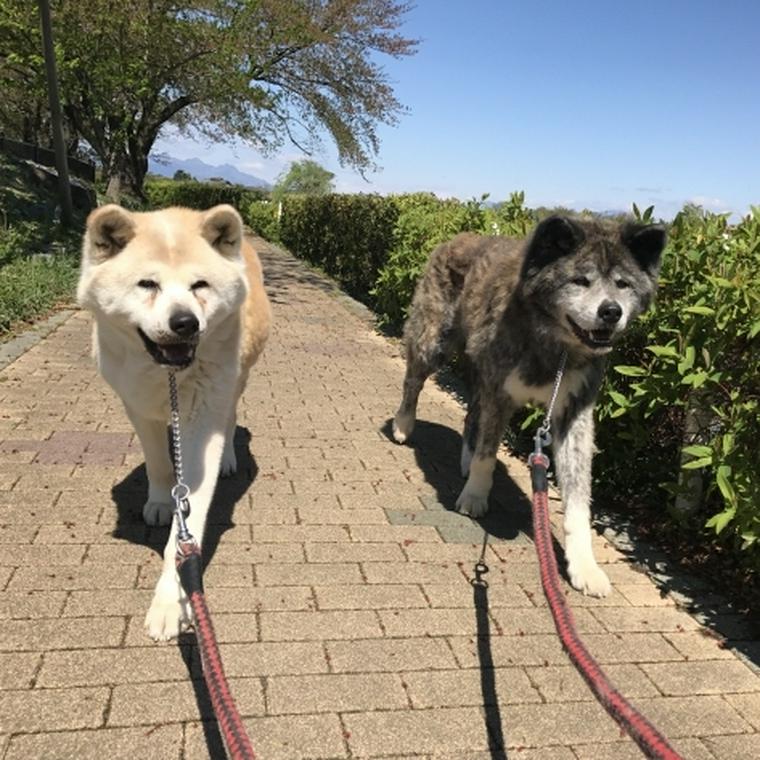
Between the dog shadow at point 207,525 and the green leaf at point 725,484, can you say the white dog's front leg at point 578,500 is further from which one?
the dog shadow at point 207,525

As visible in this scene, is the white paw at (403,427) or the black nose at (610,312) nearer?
the black nose at (610,312)

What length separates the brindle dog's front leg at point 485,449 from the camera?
4.27 meters

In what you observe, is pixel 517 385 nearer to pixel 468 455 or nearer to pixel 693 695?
pixel 468 455

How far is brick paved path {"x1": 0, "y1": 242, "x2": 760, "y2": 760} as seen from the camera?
2.55 metres

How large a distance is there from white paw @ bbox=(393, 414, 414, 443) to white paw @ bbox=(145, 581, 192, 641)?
2.97m

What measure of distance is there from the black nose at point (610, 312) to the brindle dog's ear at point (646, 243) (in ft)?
1.26

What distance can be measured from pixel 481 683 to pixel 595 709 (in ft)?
1.51

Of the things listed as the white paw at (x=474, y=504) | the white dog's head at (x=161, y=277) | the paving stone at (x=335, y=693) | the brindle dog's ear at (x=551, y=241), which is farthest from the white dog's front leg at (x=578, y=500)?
the white dog's head at (x=161, y=277)

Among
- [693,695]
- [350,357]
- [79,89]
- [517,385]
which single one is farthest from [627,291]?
[79,89]

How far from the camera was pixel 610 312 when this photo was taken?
3391 millimetres

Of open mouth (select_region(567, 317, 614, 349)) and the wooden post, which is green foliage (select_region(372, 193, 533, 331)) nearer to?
open mouth (select_region(567, 317, 614, 349))

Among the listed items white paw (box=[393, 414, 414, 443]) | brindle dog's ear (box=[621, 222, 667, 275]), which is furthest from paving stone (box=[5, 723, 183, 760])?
white paw (box=[393, 414, 414, 443])

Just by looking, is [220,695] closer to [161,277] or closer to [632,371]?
[161,277]

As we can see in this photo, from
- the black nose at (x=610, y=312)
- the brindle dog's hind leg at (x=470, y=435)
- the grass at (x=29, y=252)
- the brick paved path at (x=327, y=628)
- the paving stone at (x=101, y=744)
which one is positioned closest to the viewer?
the paving stone at (x=101, y=744)
